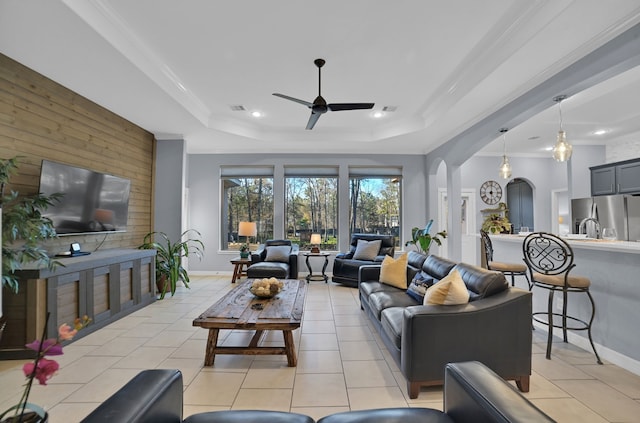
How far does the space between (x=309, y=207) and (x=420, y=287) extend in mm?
4262

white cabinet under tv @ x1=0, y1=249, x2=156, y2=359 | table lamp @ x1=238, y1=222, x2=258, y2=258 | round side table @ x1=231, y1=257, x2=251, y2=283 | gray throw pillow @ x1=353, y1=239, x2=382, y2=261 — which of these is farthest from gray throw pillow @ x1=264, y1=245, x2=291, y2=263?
white cabinet under tv @ x1=0, y1=249, x2=156, y2=359

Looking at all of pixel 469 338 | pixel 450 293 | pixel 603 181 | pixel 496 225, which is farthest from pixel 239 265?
pixel 603 181

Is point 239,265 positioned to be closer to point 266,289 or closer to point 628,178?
point 266,289

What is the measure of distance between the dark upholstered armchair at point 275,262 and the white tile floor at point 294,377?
5.71 ft

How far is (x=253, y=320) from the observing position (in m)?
2.63

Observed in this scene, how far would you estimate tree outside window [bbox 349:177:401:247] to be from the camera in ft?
23.8

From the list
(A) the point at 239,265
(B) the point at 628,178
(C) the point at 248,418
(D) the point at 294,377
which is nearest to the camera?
(C) the point at 248,418

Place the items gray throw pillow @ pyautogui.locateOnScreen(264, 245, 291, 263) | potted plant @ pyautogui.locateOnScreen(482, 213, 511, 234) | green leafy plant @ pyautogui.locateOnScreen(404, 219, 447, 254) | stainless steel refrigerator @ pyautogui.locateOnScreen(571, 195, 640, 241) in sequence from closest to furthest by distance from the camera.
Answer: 1. potted plant @ pyautogui.locateOnScreen(482, 213, 511, 234)
2. stainless steel refrigerator @ pyautogui.locateOnScreen(571, 195, 640, 241)
3. gray throw pillow @ pyautogui.locateOnScreen(264, 245, 291, 263)
4. green leafy plant @ pyautogui.locateOnScreen(404, 219, 447, 254)

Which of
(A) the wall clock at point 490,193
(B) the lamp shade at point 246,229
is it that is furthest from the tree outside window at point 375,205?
(B) the lamp shade at point 246,229

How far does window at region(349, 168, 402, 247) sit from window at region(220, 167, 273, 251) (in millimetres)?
1870

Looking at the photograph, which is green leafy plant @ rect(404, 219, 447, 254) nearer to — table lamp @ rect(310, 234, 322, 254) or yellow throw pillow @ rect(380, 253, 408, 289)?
table lamp @ rect(310, 234, 322, 254)

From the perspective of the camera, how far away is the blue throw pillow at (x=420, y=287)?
3.18 metres

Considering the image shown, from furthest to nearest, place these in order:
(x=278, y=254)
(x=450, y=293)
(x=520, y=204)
Result: (x=520, y=204)
(x=278, y=254)
(x=450, y=293)

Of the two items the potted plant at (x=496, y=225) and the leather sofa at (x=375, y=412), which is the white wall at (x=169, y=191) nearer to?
the leather sofa at (x=375, y=412)
